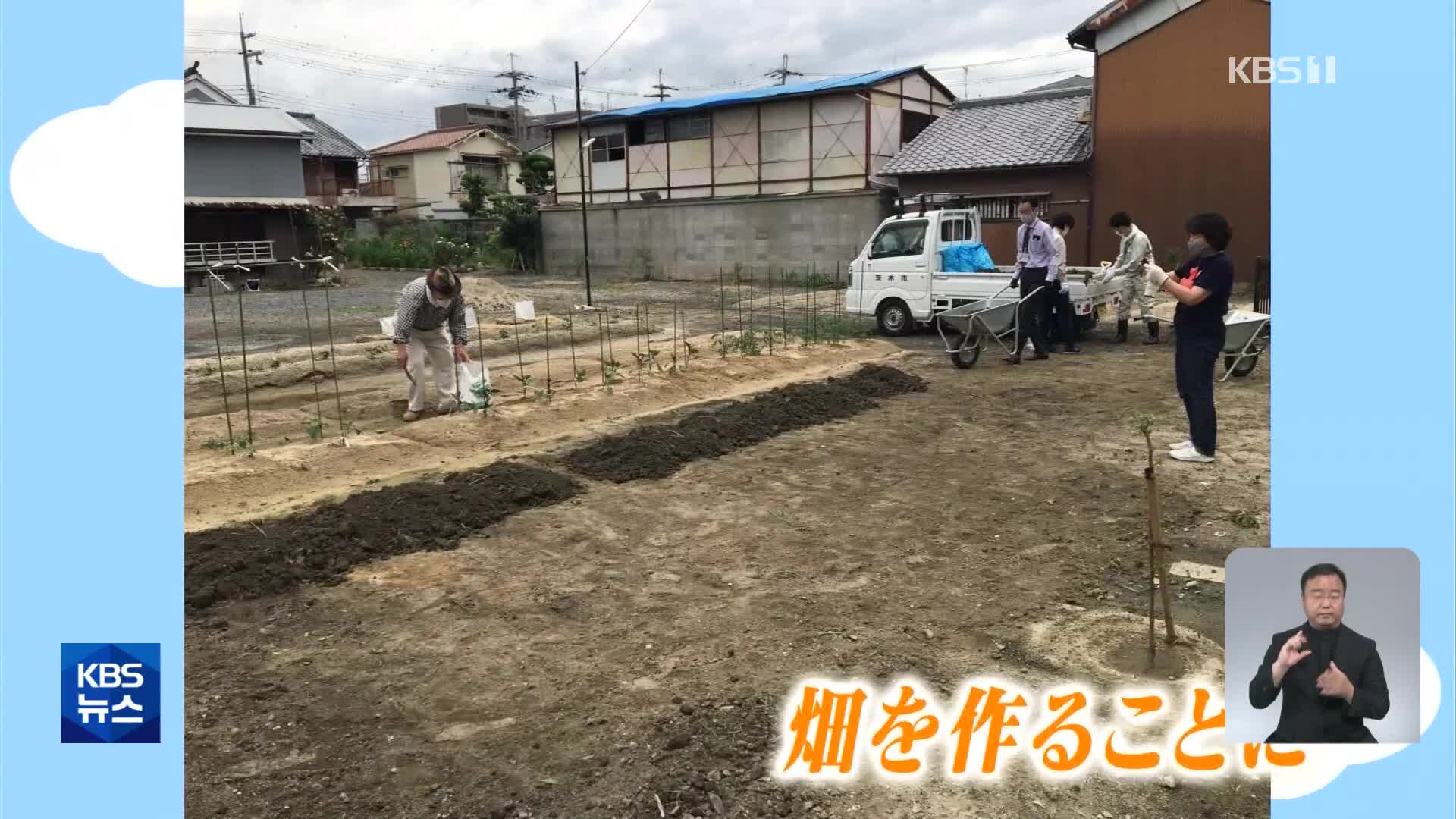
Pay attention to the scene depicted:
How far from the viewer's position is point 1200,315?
5.41m

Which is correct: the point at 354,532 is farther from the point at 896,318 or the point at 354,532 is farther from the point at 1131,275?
the point at 1131,275

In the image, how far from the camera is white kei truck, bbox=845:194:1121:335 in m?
10.9

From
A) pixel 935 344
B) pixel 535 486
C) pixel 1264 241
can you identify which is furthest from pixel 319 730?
pixel 1264 241

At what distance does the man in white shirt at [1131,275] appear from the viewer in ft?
32.8

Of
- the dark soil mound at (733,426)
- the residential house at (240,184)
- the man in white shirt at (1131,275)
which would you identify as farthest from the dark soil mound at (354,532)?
the residential house at (240,184)

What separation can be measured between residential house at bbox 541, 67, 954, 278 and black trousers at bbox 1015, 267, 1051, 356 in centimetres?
1197

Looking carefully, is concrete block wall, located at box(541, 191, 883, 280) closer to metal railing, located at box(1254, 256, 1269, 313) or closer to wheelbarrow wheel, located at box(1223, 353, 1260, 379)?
metal railing, located at box(1254, 256, 1269, 313)

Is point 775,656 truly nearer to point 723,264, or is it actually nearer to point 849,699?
point 849,699

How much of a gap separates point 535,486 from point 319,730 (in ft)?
8.20

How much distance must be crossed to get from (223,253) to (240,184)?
243cm

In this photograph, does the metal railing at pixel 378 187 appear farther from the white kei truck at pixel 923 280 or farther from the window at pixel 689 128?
the white kei truck at pixel 923 280

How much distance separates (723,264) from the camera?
24.4 m

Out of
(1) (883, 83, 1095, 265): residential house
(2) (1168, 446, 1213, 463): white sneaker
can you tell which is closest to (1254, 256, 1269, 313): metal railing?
(2) (1168, 446, 1213, 463): white sneaker

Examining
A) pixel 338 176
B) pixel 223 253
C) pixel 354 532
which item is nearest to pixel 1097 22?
pixel 354 532
